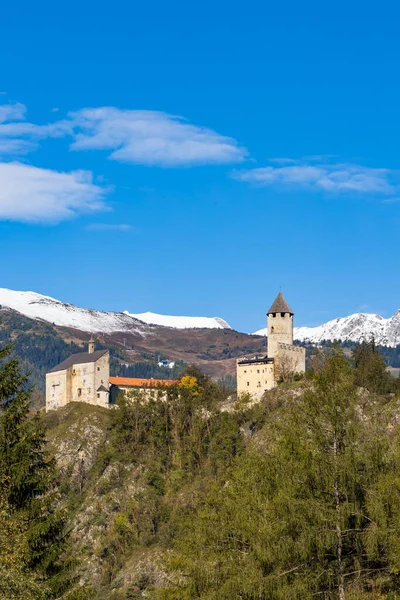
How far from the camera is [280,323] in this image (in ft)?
369

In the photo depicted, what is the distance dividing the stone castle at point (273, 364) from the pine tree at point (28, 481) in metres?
71.0

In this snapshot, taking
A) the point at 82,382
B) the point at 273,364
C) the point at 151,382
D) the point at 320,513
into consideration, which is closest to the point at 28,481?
the point at 320,513

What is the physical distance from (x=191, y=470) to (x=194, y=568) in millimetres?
63303

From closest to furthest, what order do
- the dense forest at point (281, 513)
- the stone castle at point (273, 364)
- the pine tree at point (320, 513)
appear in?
the dense forest at point (281, 513), the pine tree at point (320, 513), the stone castle at point (273, 364)

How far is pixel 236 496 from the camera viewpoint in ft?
134

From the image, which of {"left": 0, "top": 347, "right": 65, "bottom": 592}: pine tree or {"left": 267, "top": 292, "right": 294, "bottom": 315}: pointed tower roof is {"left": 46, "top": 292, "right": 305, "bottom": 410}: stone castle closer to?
{"left": 267, "top": 292, "right": 294, "bottom": 315}: pointed tower roof

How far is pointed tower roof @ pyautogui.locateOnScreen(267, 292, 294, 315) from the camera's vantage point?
372ft

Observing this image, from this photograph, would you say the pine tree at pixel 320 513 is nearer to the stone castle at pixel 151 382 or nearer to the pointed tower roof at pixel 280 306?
the stone castle at pixel 151 382

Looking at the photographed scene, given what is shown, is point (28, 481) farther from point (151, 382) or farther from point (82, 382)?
point (151, 382)

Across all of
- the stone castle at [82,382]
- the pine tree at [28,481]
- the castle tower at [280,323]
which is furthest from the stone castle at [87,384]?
the pine tree at [28,481]

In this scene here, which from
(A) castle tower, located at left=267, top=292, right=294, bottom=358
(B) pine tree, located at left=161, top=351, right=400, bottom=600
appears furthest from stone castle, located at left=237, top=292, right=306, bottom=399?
(B) pine tree, located at left=161, top=351, right=400, bottom=600

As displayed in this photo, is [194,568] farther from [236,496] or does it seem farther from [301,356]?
[301,356]

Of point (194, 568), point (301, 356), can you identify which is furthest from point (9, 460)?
point (301, 356)

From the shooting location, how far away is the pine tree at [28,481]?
111 ft
